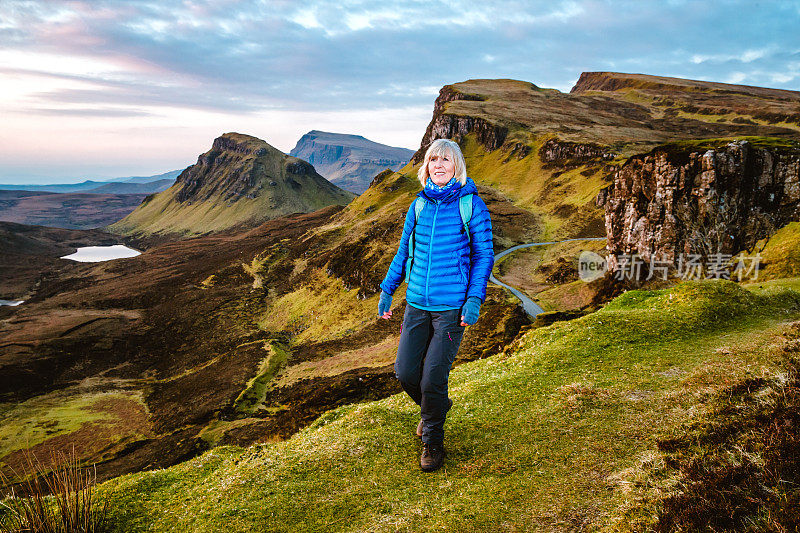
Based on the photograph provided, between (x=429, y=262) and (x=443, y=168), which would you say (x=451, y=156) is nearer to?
(x=443, y=168)

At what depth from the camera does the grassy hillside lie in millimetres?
7195

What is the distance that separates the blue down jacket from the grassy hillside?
379cm

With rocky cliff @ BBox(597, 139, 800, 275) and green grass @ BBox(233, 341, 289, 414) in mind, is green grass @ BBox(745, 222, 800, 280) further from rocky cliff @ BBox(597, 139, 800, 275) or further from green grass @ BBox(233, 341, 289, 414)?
green grass @ BBox(233, 341, 289, 414)

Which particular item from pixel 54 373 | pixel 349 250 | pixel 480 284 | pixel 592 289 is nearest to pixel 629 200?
pixel 592 289

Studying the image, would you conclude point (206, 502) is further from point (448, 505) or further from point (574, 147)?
point (574, 147)

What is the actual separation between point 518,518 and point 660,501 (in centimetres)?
228

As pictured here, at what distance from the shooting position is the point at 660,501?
584 cm

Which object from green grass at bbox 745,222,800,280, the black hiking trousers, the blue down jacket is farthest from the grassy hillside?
green grass at bbox 745,222,800,280

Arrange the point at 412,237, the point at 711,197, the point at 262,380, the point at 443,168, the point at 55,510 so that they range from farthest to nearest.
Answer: the point at 262,380 → the point at 711,197 → the point at 412,237 → the point at 443,168 → the point at 55,510

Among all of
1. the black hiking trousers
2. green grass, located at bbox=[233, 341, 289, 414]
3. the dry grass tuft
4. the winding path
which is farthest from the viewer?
green grass, located at bbox=[233, 341, 289, 414]

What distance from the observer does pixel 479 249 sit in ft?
27.7

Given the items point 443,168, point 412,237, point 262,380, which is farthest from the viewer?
point 262,380

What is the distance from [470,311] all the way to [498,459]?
359 cm

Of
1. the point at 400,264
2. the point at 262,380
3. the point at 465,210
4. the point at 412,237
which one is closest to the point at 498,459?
the point at 400,264
